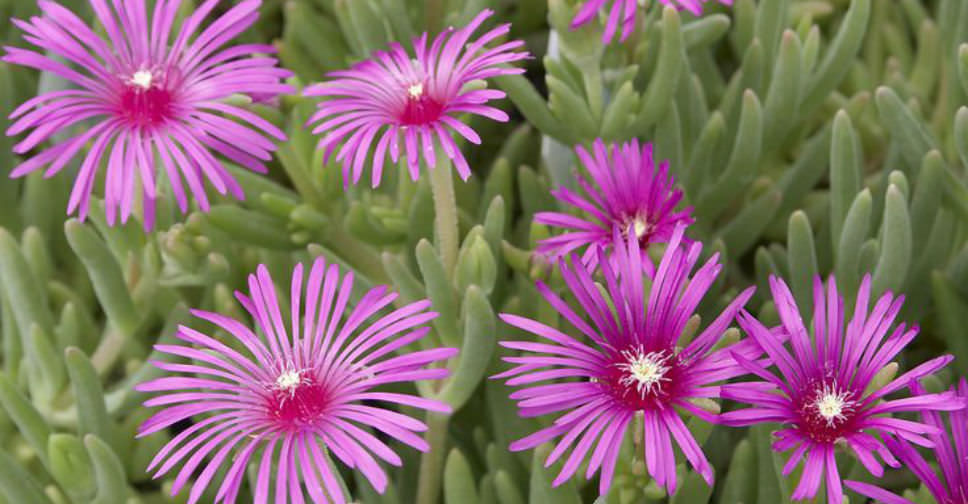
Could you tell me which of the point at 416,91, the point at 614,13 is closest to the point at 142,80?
the point at 416,91

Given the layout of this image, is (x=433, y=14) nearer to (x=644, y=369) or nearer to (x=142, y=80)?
(x=142, y=80)

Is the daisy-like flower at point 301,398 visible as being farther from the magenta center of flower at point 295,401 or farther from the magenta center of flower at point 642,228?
the magenta center of flower at point 642,228

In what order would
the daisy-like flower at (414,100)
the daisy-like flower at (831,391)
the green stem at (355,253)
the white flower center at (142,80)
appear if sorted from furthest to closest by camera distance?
the green stem at (355,253), the white flower center at (142,80), the daisy-like flower at (414,100), the daisy-like flower at (831,391)

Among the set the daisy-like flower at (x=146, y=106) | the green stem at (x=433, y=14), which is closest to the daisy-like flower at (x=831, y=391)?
the daisy-like flower at (x=146, y=106)

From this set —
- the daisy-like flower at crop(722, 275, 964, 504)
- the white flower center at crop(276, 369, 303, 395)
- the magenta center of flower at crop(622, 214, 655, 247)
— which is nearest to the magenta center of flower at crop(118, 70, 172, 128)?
the white flower center at crop(276, 369, 303, 395)

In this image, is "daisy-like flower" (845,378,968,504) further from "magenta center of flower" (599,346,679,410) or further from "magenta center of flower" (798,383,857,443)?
"magenta center of flower" (599,346,679,410)

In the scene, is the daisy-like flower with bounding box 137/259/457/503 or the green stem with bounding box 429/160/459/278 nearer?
the daisy-like flower with bounding box 137/259/457/503
